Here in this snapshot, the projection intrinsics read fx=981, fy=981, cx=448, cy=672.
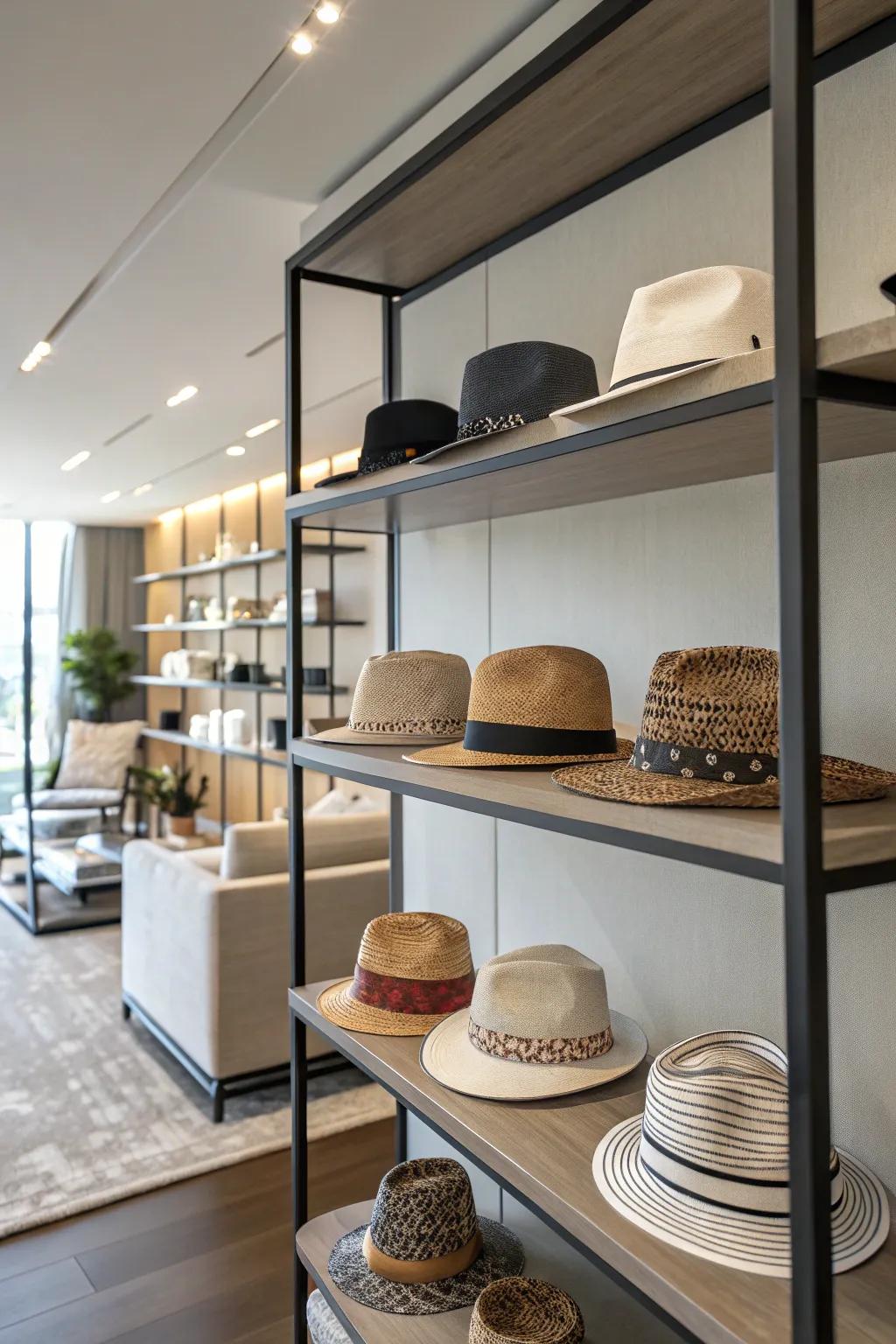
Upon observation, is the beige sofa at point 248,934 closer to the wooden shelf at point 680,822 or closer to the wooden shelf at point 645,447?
the wooden shelf at point 645,447

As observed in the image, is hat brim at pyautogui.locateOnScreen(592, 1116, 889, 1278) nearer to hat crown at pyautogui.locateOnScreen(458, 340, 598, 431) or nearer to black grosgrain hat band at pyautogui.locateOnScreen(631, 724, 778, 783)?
black grosgrain hat band at pyautogui.locateOnScreen(631, 724, 778, 783)

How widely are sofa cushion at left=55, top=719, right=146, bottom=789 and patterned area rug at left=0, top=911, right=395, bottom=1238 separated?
3189mm

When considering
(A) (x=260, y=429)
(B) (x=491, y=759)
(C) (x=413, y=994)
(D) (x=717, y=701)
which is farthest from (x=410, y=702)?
(A) (x=260, y=429)

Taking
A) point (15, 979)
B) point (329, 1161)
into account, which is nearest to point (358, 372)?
point (329, 1161)

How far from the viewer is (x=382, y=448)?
155cm

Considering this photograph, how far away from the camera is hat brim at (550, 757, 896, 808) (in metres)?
0.92

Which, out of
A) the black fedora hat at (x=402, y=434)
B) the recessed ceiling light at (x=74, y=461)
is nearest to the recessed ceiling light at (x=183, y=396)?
the recessed ceiling light at (x=74, y=461)

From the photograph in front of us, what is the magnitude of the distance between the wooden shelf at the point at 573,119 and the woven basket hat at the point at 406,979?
1.17m

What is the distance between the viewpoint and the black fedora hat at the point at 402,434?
151cm

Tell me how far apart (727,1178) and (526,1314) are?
673mm

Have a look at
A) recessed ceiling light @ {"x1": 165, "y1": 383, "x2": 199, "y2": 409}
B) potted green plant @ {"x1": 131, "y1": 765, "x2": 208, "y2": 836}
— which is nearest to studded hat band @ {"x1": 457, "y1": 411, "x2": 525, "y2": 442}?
recessed ceiling light @ {"x1": 165, "y1": 383, "x2": 199, "y2": 409}

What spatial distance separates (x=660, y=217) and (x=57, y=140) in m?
1.19

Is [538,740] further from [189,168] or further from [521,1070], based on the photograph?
[189,168]

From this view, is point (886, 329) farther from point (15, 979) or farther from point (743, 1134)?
point (15, 979)
